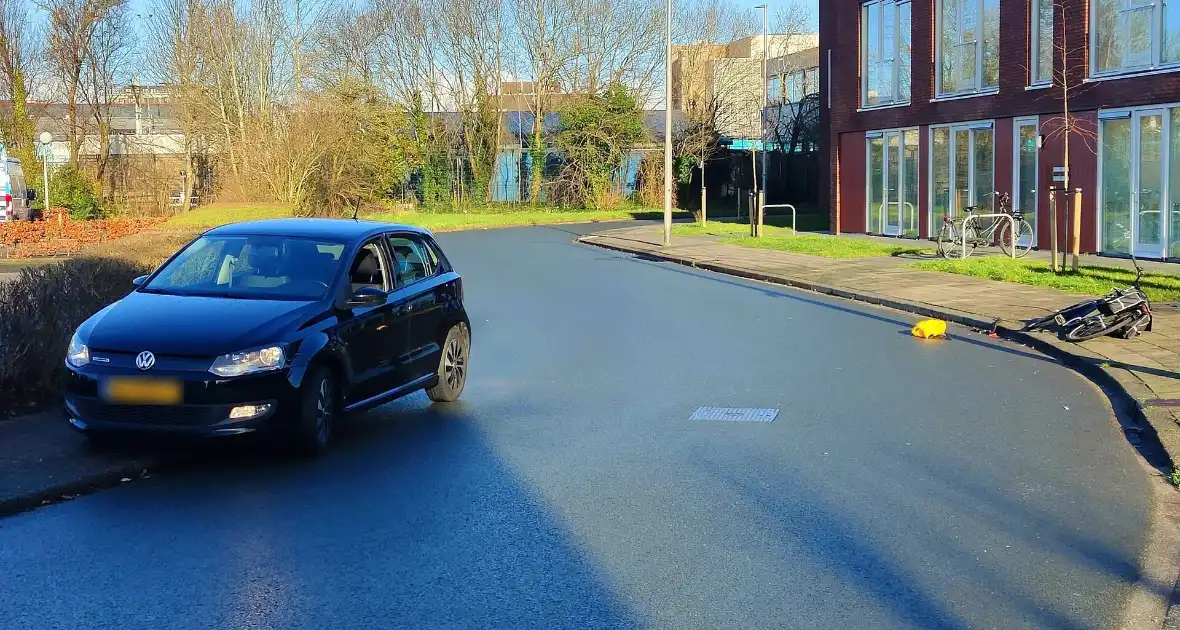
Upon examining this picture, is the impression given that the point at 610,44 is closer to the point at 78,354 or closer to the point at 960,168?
the point at 960,168

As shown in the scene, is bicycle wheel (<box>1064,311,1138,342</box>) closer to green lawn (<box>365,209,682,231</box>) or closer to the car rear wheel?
the car rear wheel

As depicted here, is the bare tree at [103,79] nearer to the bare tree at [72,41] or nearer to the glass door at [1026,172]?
the bare tree at [72,41]

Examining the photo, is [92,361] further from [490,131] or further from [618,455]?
[490,131]

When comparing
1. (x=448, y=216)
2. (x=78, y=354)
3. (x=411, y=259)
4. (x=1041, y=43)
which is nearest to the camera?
(x=78, y=354)

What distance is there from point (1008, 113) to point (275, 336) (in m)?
21.1

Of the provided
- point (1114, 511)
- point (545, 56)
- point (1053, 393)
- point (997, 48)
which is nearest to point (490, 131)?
point (545, 56)

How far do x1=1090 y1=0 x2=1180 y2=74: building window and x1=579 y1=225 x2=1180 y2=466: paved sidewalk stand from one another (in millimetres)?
5060

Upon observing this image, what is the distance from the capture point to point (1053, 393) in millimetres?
10328

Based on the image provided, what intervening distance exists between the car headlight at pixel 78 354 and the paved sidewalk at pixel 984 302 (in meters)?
6.60

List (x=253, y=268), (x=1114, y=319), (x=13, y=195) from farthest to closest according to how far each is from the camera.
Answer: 1. (x=13, y=195)
2. (x=1114, y=319)
3. (x=253, y=268)

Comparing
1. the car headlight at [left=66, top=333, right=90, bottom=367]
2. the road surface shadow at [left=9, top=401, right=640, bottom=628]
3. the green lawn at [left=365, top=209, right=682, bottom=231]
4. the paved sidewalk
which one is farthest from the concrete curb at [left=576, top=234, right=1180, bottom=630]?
the green lawn at [left=365, top=209, right=682, bottom=231]

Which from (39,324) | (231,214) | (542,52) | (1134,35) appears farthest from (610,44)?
→ (39,324)

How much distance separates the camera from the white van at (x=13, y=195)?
32725mm

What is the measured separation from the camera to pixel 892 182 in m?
30.2
